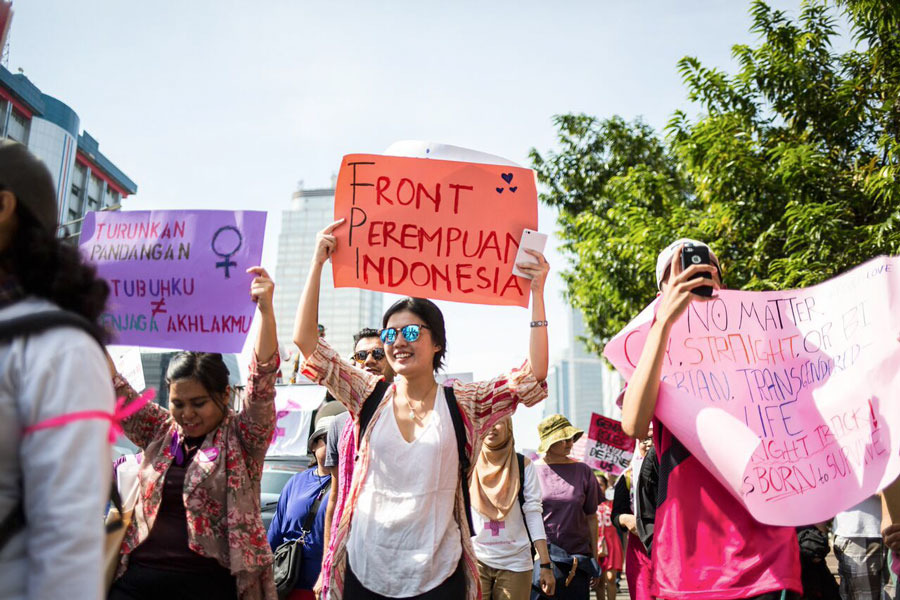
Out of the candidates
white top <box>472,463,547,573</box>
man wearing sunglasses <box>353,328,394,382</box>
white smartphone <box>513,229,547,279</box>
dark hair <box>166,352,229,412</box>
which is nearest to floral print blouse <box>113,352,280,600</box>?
dark hair <box>166,352,229,412</box>

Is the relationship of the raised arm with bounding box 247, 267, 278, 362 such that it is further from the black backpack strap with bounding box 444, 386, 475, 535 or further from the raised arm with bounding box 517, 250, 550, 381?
the raised arm with bounding box 517, 250, 550, 381

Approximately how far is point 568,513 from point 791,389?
3890 millimetres

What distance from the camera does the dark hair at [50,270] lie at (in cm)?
167

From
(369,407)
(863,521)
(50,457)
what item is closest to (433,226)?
(369,407)

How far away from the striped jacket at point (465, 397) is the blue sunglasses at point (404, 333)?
0.19 m

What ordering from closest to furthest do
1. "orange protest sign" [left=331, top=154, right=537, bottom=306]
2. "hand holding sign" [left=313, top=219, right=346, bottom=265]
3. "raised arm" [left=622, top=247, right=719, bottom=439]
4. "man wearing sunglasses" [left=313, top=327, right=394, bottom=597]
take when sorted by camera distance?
"raised arm" [left=622, top=247, right=719, bottom=439], "man wearing sunglasses" [left=313, top=327, right=394, bottom=597], "hand holding sign" [left=313, top=219, right=346, bottom=265], "orange protest sign" [left=331, top=154, right=537, bottom=306]

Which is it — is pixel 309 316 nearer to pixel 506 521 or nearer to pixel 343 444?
pixel 343 444

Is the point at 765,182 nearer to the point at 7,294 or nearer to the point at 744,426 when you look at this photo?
the point at 744,426

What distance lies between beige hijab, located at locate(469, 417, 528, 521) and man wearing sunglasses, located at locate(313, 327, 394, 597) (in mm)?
1155

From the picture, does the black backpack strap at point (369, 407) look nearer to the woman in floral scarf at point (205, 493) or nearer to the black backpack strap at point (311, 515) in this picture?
the woman in floral scarf at point (205, 493)

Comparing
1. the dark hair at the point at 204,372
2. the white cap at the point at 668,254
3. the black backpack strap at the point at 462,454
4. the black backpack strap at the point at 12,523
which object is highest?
the white cap at the point at 668,254

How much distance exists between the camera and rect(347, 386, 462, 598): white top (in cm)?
300

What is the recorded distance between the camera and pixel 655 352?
2.75 meters

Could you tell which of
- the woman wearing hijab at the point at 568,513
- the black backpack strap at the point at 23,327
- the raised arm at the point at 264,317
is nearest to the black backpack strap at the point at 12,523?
the black backpack strap at the point at 23,327
